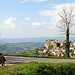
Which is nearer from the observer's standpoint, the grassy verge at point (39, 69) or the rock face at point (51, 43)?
the grassy verge at point (39, 69)

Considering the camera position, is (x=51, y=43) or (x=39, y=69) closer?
(x=39, y=69)

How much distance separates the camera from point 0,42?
937 inches

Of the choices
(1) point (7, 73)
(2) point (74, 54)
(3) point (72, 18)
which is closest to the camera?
(1) point (7, 73)

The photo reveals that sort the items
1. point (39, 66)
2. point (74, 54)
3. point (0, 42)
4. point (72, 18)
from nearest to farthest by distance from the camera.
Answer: point (39, 66)
point (0, 42)
point (72, 18)
point (74, 54)

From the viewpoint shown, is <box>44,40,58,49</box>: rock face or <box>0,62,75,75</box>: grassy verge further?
<box>44,40,58,49</box>: rock face

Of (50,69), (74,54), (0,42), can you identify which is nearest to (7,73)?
(50,69)

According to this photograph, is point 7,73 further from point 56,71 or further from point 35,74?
point 56,71

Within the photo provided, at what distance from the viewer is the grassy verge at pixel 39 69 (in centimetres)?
917

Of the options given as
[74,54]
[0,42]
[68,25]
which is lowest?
[74,54]

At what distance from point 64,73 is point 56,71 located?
80 cm

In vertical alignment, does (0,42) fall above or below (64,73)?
above

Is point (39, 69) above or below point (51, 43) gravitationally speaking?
Answer: below

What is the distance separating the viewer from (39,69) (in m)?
9.96

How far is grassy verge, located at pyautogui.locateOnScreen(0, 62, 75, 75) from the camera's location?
917cm
